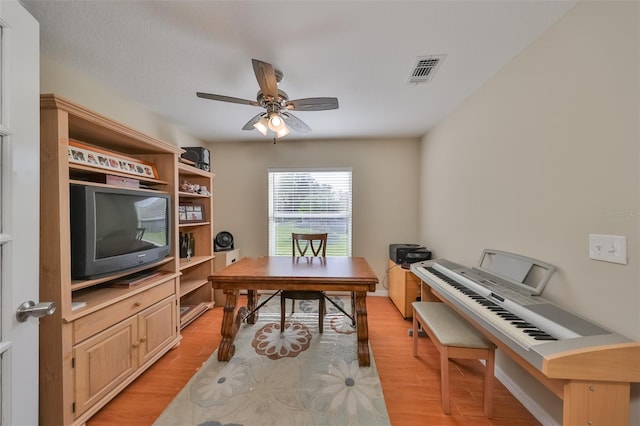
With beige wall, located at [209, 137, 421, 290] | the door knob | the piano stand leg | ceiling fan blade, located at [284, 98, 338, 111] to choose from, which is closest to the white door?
the door knob

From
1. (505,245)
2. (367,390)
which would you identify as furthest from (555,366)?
(367,390)

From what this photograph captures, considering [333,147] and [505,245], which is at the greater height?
[333,147]

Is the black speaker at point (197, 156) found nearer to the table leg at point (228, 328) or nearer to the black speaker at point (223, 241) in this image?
the black speaker at point (223, 241)

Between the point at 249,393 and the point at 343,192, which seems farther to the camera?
the point at 343,192

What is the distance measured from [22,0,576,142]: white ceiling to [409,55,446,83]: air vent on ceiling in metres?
0.04

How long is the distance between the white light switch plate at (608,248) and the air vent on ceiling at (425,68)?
4.58 feet

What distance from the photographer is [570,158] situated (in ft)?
3.93

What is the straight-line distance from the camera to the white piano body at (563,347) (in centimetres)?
85

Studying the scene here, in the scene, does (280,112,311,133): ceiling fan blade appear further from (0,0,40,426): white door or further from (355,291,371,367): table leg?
(355,291,371,367): table leg

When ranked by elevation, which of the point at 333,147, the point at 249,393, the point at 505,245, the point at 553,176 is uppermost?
the point at 333,147

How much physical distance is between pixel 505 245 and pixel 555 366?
1.01 metres

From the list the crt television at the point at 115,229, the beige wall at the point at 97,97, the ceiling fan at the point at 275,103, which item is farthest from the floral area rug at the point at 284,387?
the beige wall at the point at 97,97

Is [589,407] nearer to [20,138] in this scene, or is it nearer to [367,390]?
[367,390]

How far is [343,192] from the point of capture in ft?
11.4
